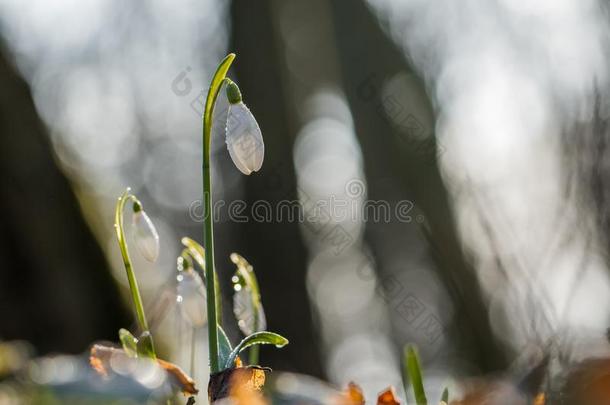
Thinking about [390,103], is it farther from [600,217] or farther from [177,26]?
[600,217]

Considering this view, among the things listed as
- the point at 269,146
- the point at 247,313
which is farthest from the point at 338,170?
the point at 247,313

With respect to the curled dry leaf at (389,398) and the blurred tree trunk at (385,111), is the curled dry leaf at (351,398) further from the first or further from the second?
the blurred tree trunk at (385,111)

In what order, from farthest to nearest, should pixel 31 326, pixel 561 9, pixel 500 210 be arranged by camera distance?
pixel 31 326 < pixel 561 9 < pixel 500 210

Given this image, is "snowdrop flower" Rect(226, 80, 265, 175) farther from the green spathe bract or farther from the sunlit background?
the sunlit background

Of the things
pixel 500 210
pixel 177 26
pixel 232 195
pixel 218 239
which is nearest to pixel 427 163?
pixel 232 195

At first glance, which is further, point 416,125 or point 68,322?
point 416,125

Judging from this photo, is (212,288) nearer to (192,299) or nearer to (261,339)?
(261,339)

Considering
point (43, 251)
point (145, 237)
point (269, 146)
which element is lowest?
point (145, 237)
